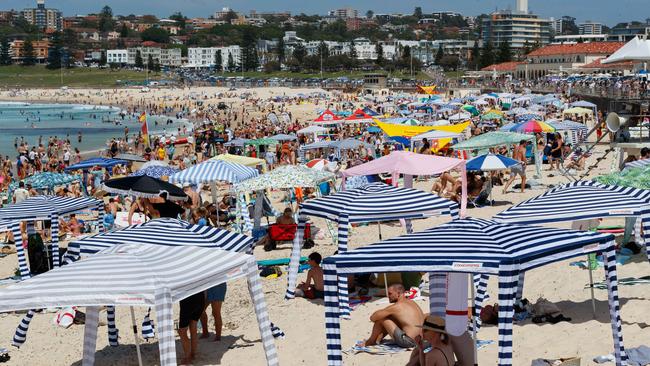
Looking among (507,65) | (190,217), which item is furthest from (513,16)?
(190,217)

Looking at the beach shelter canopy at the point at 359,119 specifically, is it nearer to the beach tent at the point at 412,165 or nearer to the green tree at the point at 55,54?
the beach tent at the point at 412,165

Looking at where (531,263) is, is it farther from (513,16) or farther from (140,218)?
(513,16)

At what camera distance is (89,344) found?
720 cm

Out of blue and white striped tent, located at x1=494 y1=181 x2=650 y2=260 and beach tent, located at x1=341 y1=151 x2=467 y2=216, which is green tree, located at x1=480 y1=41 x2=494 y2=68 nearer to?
beach tent, located at x1=341 y1=151 x2=467 y2=216

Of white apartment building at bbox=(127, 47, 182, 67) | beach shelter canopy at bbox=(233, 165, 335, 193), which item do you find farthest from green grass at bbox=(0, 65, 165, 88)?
beach shelter canopy at bbox=(233, 165, 335, 193)

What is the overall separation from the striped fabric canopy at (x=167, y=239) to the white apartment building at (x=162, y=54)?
176 meters

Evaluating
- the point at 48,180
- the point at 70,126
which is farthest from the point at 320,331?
the point at 70,126

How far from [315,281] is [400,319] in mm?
2401

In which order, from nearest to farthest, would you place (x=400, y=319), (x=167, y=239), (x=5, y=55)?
(x=400, y=319) → (x=167, y=239) → (x=5, y=55)

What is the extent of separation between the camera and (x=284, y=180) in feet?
42.5

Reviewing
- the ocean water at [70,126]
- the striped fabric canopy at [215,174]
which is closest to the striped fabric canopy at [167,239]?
the striped fabric canopy at [215,174]

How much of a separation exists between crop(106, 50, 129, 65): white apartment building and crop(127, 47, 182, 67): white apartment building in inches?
31.0

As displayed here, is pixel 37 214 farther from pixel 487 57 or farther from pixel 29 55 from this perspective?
pixel 29 55

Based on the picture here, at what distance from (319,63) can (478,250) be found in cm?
13687
